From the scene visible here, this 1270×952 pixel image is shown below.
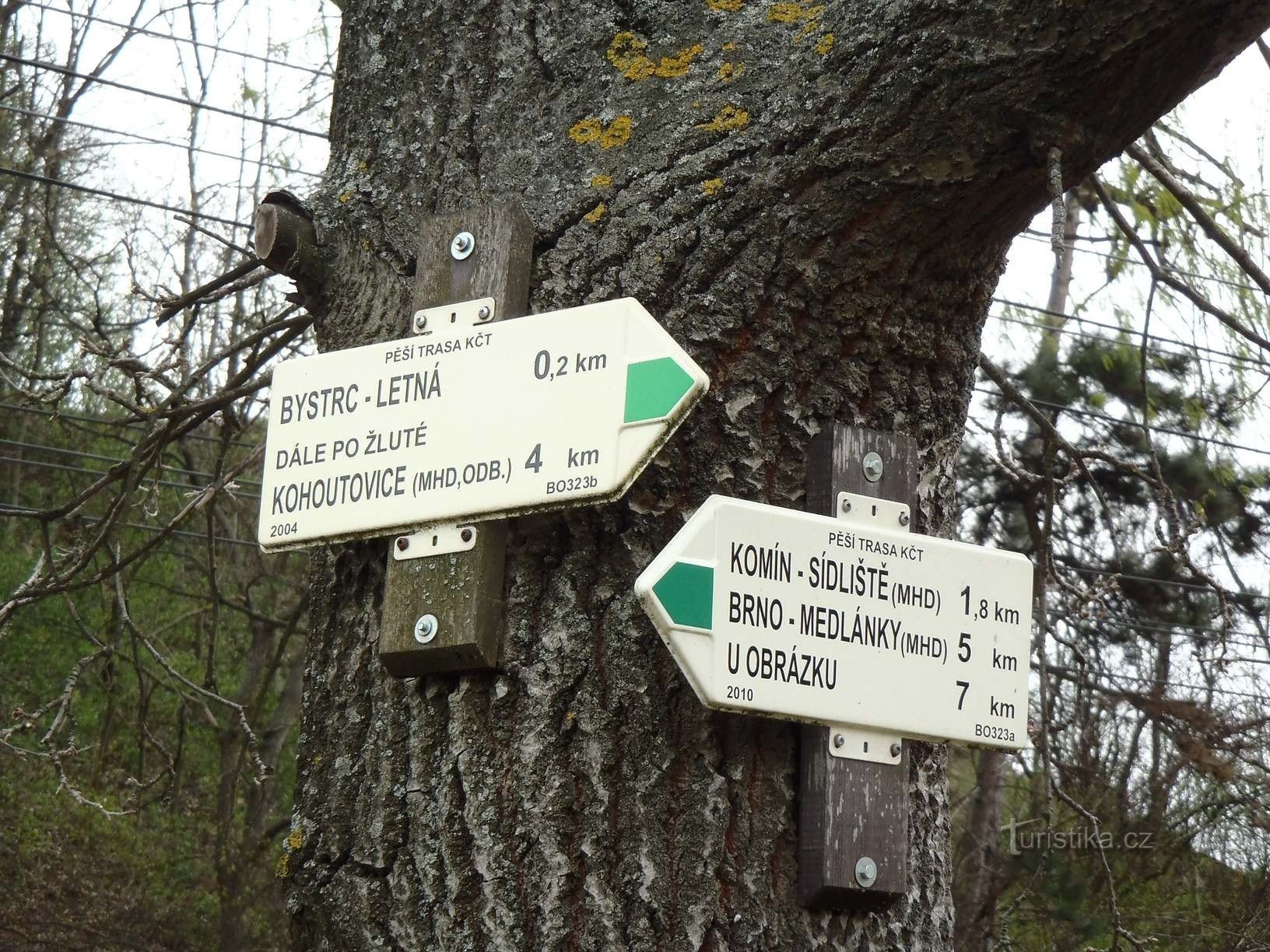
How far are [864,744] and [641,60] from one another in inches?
35.1

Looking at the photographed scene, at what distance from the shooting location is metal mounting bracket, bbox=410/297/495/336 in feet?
5.55

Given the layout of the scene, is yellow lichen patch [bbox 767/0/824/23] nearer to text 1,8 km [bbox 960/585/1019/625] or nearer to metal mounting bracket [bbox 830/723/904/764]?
text 1,8 km [bbox 960/585/1019/625]

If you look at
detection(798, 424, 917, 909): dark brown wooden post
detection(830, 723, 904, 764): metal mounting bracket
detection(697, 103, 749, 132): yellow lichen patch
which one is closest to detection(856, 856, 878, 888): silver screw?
detection(798, 424, 917, 909): dark brown wooden post

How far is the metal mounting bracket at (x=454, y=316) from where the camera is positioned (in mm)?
1691

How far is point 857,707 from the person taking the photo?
157cm

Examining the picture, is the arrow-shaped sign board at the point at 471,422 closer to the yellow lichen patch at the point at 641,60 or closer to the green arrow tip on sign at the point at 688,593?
the green arrow tip on sign at the point at 688,593

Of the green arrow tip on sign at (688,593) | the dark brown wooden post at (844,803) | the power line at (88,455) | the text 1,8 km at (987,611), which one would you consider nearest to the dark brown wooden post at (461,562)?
the green arrow tip on sign at (688,593)

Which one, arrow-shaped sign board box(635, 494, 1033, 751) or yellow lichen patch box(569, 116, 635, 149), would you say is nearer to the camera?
arrow-shaped sign board box(635, 494, 1033, 751)

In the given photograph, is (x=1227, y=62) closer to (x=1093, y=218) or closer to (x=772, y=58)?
(x=772, y=58)

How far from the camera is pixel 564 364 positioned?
1.59m

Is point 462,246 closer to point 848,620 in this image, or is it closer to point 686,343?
point 686,343

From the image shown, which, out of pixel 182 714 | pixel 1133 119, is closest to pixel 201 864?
pixel 182 714

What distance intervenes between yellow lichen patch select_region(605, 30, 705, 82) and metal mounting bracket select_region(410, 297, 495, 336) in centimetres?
36

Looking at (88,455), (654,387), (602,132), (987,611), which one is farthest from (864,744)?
(88,455)
